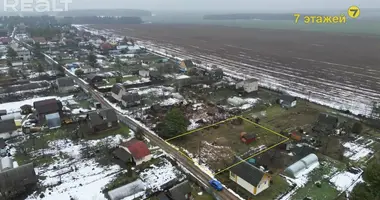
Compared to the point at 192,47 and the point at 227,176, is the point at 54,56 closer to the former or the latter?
the point at 192,47

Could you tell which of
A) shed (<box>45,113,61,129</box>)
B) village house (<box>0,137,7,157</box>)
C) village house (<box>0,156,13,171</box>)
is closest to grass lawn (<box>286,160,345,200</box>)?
village house (<box>0,156,13,171</box>)

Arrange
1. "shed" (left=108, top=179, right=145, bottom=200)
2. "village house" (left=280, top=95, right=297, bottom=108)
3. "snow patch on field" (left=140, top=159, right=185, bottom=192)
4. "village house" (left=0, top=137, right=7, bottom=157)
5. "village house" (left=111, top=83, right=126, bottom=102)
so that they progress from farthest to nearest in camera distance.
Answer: "village house" (left=111, top=83, right=126, bottom=102), "village house" (left=280, top=95, right=297, bottom=108), "village house" (left=0, top=137, right=7, bottom=157), "snow patch on field" (left=140, top=159, right=185, bottom=192), "shed" (left=108, top=179, right=145, bottom=200)

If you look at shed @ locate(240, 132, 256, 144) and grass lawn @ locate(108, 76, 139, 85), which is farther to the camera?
grass lawn @ locate(108, 76, 139, 85)

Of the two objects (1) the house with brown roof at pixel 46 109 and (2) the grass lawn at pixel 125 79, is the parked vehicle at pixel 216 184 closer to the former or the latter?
(1) the house with brown roof at pixel 46 109

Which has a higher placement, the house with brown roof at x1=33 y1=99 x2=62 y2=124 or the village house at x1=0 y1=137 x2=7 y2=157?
the house with brown roof at x1=33 y1=99 x2=62 y2=124

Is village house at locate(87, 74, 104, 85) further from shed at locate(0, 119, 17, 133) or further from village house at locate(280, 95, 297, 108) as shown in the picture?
village house at locate(280, 95, 297, 108)

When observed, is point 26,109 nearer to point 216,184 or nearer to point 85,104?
point 85,104
